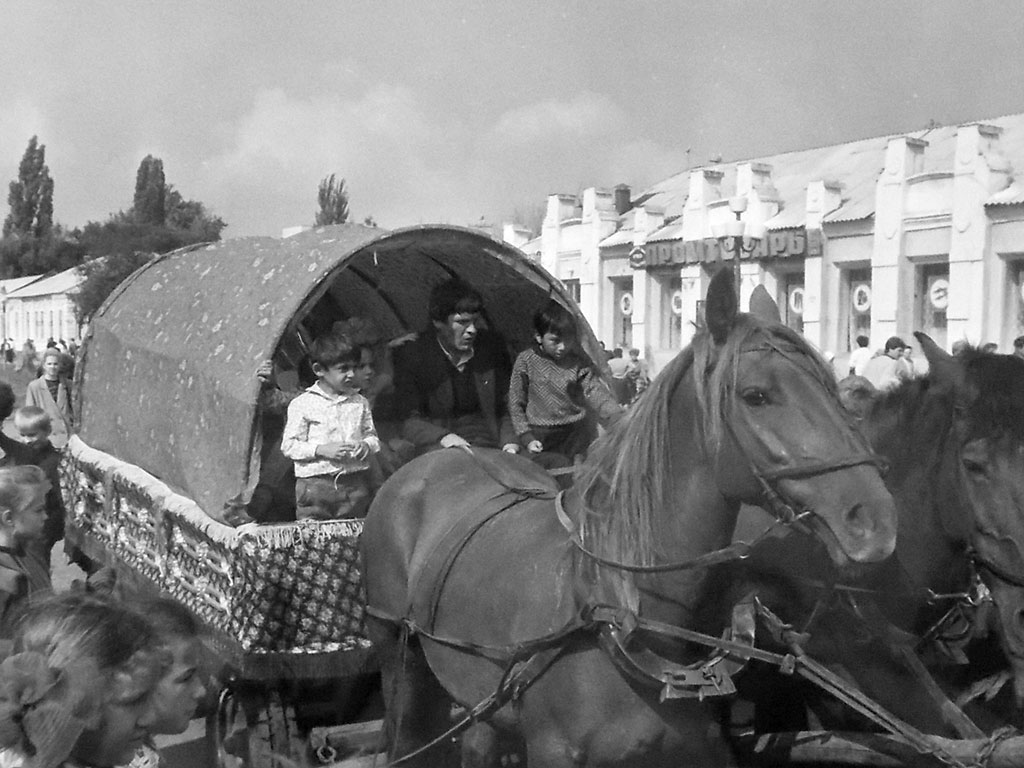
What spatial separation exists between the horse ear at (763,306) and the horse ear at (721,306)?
0.52 feet

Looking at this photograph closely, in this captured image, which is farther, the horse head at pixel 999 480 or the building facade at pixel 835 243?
the building facade at pixel 835 243

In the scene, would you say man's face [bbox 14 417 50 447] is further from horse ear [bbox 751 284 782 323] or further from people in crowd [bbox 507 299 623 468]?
horse ear [bbox 751 284 782 323]

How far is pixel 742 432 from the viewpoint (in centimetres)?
278

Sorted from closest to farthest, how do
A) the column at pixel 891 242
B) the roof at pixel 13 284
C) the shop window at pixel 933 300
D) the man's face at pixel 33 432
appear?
the man's face at pixel 33 432
the shop window at pixel 933 300
the column at pixel 891 242
the roof at pixel 13 284

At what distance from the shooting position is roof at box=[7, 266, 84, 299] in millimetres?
55406

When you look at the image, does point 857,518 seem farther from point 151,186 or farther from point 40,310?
point 151,186

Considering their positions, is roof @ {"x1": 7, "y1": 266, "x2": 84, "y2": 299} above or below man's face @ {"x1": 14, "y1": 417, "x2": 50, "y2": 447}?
above

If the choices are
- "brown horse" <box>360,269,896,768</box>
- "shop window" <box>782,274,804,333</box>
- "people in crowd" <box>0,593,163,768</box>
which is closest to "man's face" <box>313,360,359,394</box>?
"brown horse" <box>360,269,896,768</box>

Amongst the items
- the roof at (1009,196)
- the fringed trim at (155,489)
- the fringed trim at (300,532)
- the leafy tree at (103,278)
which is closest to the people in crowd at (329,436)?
the fringed trim at (300,532)

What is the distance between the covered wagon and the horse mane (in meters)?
1.52

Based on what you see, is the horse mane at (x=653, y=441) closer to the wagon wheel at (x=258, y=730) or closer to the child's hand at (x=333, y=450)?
the child's hand at (x=333, y=450)

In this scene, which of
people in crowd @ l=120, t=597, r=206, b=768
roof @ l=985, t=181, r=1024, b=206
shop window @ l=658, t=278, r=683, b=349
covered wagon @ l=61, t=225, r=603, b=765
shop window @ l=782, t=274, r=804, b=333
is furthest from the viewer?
shop window @ l=658, t=278, r=683, b=349

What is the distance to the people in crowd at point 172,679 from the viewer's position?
2002 mm

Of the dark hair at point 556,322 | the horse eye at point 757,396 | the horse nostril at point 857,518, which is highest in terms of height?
the dark hair at point 556,322
